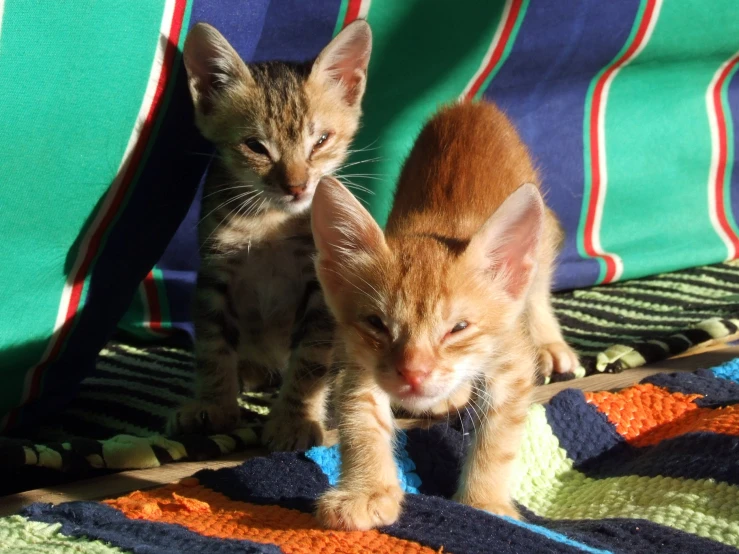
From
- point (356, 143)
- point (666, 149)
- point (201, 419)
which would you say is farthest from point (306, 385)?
point (666, 149)

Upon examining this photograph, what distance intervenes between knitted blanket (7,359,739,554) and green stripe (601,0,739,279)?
3.44 feet

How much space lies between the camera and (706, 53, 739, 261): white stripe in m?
2.79

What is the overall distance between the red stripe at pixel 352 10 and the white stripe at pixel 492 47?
0.41 m

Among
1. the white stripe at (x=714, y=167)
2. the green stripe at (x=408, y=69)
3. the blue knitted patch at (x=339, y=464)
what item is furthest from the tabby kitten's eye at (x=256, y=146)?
the white stripe at (x=714, y=167)

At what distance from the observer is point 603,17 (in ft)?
7.94

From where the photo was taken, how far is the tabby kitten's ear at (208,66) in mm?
1736

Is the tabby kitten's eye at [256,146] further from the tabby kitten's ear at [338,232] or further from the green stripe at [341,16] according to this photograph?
the tabby kitten's ear at [338,232]

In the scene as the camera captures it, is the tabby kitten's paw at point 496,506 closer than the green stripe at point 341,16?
Yes

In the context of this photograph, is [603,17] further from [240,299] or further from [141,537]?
[141,537]

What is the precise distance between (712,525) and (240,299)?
42.7 inches

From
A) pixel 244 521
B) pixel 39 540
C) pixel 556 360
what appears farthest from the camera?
pixel 556 360

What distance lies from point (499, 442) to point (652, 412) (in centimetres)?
39

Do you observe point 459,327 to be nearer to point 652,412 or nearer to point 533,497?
point 533,497

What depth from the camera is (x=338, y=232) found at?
147 cm
